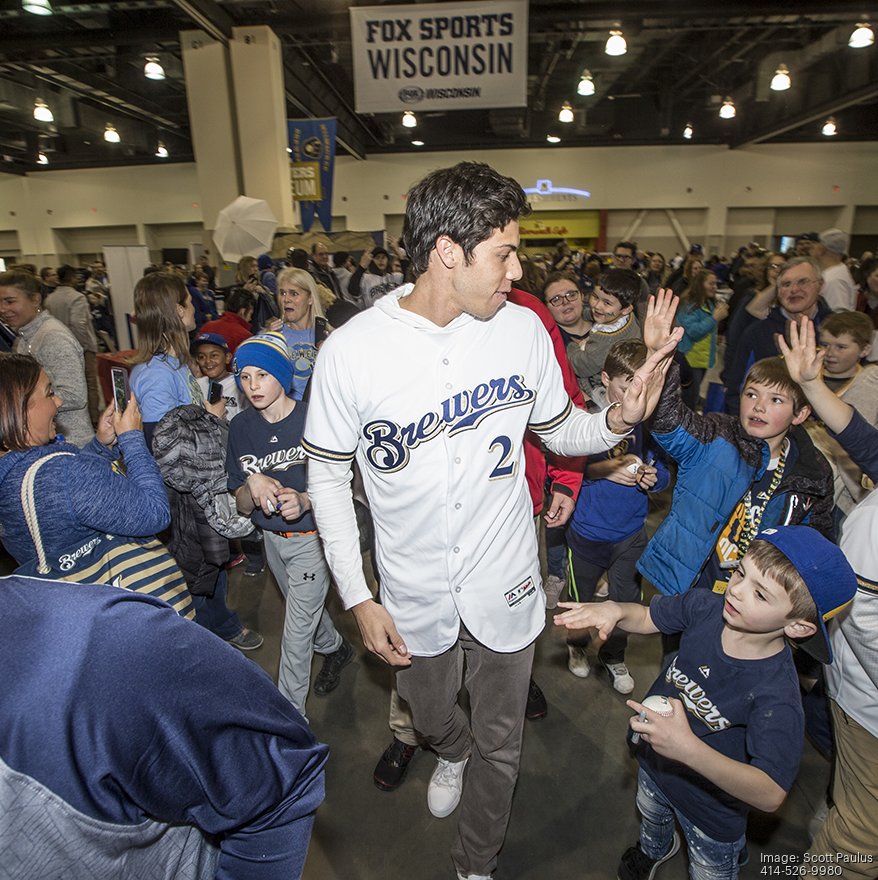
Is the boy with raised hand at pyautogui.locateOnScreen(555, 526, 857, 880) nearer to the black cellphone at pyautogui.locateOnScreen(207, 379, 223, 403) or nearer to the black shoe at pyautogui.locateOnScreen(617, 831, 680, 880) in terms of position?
the black shoe at pyautogui.locateOnScreen(617, 831, 680, 880)

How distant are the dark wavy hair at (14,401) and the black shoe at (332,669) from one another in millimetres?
1999

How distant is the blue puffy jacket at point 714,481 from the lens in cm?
216

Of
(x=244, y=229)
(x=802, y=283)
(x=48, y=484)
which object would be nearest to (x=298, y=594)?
(x=48, y=484)

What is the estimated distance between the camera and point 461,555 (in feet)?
5.98

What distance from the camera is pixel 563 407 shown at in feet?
6.78

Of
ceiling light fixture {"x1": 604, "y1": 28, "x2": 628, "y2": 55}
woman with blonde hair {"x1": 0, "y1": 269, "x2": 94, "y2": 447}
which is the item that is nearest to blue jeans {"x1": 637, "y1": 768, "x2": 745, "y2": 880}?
woman with blonde hair {"x1": 0, "y1": 269, "x2": 94, "y2": 447}

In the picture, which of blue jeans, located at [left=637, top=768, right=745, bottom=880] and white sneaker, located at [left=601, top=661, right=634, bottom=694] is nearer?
blue jeans, located at [left=637, top=768, right=745, bottom=880]

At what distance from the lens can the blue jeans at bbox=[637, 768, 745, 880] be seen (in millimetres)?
1796

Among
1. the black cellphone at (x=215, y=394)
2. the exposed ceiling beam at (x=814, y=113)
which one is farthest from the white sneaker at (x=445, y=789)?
the exposed ceiling beam at (x=814, y=113)

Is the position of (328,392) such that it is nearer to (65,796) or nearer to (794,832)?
(65,796)

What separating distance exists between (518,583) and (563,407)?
0.63 meters

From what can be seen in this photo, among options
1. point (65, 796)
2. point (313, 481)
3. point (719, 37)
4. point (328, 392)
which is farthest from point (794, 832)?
point (719, 37)

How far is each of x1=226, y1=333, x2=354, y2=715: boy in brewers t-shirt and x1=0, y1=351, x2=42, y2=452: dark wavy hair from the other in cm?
84

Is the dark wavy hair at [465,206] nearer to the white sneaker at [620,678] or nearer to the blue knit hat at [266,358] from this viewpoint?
the blue knit hat at [266,358]
